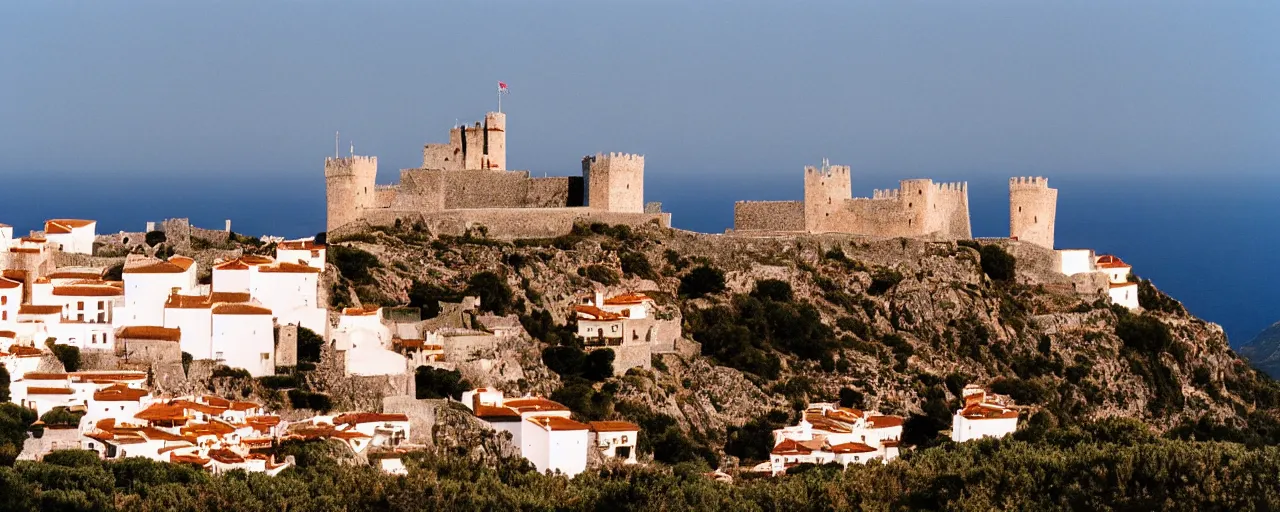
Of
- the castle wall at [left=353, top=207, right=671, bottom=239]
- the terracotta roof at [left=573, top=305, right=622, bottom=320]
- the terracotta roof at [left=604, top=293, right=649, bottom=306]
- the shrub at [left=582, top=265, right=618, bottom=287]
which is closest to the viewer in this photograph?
the terracotta roof at [left=573, top=305, right=622, bottom=320]

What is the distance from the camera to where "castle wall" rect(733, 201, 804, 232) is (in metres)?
56.9

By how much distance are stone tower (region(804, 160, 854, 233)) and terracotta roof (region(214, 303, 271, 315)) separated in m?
18.7

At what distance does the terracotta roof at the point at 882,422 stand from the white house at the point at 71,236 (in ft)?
61.1

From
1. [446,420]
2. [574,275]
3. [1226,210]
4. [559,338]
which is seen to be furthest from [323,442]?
[1226,210]

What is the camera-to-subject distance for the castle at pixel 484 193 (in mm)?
52812

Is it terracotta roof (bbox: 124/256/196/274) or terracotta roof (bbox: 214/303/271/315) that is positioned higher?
terracotta roof (bbox: 124/256/196/274)

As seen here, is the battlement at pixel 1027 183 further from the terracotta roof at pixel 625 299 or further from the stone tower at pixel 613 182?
the terracotta roof at pixel 625 299

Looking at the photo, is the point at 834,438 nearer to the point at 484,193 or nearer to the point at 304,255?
the point at 304,255

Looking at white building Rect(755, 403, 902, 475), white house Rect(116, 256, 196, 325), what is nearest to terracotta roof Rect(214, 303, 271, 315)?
white house Rect(116, 256, 196, 325)

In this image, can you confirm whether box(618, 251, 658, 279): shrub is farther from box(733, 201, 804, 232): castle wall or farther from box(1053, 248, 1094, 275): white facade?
box(1053, 248, 1094, 275): white facade

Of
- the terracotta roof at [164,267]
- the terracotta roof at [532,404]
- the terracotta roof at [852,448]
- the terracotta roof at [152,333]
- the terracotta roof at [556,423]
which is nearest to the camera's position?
the terracotta roof at [556,423]

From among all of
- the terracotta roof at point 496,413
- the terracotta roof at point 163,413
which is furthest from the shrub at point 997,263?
the terracotta roof at point 163,413

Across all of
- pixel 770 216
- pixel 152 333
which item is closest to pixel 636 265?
pixel 770 216

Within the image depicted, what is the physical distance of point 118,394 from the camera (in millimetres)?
39500
